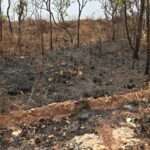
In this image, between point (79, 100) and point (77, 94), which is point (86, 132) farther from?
point (77, 94)

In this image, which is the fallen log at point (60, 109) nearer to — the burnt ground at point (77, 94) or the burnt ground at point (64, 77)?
the burnt ground at point (77, 94)

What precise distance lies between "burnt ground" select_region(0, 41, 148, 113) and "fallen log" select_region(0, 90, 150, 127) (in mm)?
1208

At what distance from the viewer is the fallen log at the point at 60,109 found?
8836mm

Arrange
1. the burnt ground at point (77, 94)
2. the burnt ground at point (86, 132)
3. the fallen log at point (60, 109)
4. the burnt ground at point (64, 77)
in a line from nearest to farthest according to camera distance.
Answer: the burnt ground at point (86, 132), the burnt ground at point (77, 94), the fallen log at point (60, 109), the burnt ground at point (64, 77)

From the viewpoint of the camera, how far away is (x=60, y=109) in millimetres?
9109

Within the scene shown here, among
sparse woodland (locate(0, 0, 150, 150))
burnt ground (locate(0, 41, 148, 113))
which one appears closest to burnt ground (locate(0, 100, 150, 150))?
sparse woodland (locate(0, 0, 150, 150))

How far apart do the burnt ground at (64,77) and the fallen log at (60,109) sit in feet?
3.96

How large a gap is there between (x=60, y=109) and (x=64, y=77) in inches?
217

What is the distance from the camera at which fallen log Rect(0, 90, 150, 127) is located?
8.84m

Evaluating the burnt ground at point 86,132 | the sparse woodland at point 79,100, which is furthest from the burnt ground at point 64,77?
the burnt ground at point 86,132

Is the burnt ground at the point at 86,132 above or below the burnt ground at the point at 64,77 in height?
below

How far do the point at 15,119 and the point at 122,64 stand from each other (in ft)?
31.7

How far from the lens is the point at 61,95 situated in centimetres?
1248

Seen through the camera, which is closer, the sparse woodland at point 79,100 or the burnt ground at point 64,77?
the sparse woodland at point 79,100
